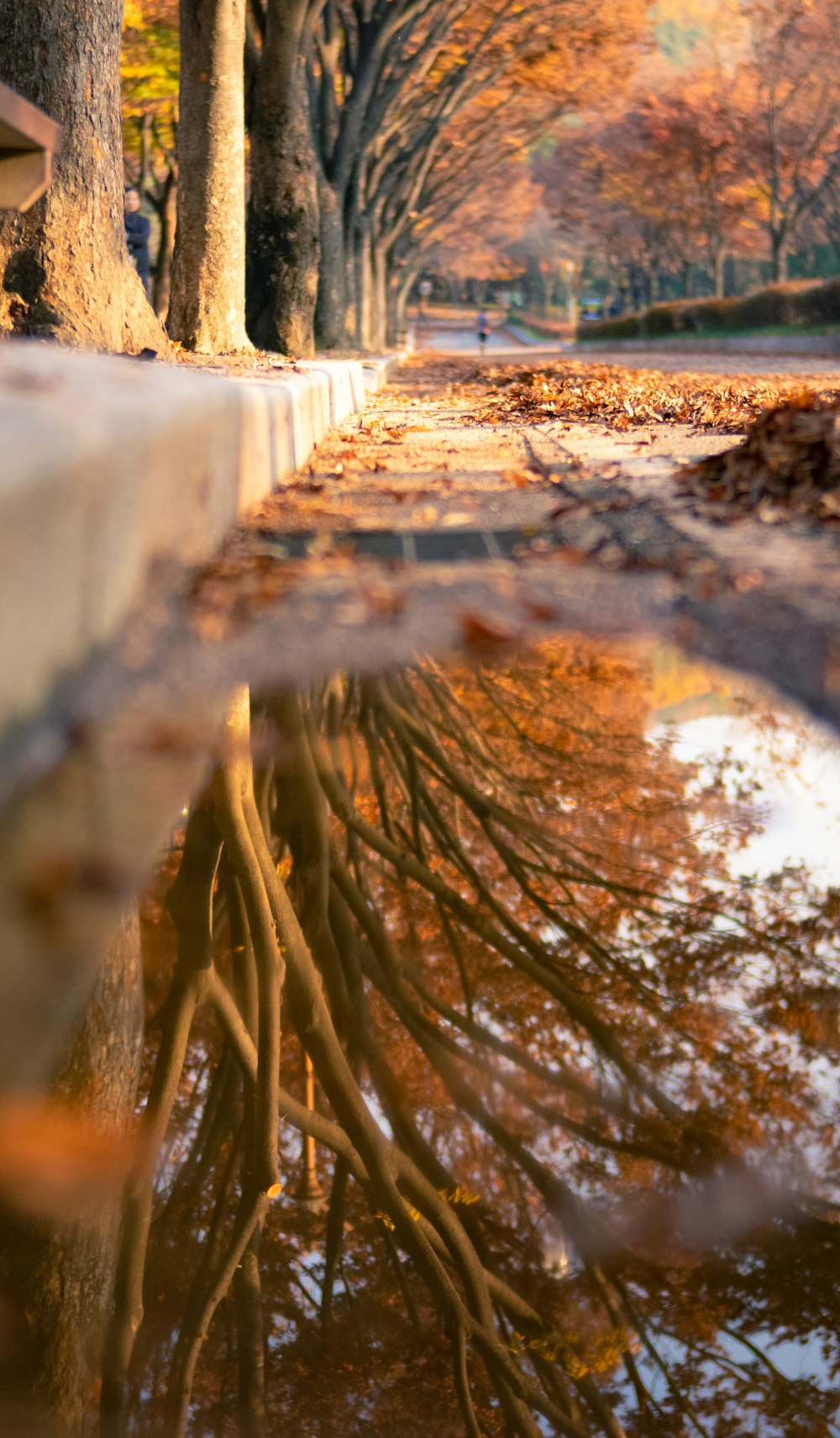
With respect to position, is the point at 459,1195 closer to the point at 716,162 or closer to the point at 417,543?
the point at 417,543

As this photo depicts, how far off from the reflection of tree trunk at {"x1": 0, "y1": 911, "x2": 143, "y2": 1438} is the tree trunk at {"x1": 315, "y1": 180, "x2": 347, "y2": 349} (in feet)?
55.1

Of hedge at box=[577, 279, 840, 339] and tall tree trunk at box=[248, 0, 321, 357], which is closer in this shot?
tall tree trunk at box=[248, 0, 321, 357]

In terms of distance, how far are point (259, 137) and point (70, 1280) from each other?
14.0 meters

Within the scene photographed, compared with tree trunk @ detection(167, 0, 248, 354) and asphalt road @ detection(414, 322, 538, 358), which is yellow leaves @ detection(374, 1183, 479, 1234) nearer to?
tree trunk @ detection(167, 0, 248, 354)

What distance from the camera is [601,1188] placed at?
5.88ft

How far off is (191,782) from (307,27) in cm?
1322

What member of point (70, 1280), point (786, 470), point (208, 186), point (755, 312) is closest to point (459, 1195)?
point (70, 1280)

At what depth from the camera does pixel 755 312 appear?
132 ft

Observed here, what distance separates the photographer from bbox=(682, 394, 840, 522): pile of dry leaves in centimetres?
619

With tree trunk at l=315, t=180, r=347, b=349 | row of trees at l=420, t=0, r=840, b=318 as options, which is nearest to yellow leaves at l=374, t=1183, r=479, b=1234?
tree trunk at l=315, t=180, r=347, b=349

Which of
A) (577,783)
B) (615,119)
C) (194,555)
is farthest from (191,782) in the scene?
(615,119)

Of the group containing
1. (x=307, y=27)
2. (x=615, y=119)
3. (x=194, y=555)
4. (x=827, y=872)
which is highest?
(x=615, y=119)

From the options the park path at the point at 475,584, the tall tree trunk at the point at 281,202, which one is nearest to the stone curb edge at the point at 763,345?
the tall tree trunk at the point at 281,202

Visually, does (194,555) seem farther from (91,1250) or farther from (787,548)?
(91,1250)
